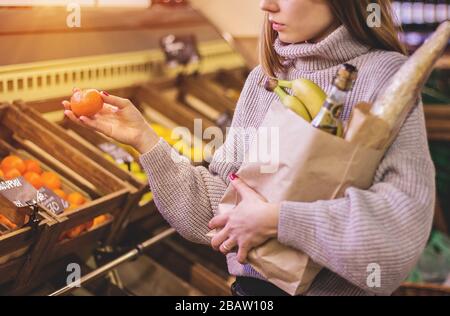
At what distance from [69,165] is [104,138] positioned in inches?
15.1

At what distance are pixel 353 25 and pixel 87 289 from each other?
1696 millimetres

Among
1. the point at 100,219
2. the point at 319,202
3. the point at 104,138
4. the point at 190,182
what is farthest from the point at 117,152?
the point at 319,202

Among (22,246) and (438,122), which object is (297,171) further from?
(438,122)

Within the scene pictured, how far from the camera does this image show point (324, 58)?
1.38 metres

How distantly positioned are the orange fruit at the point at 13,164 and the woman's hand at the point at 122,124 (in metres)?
0.83

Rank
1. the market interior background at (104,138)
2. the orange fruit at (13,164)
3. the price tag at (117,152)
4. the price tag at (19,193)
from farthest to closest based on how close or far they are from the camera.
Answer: the price tag at (117,152), the orange fruit at (13,164), the market interior background at (104,138), the price tag at (19,193)

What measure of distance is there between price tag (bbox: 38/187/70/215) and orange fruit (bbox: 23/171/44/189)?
0.20 meters

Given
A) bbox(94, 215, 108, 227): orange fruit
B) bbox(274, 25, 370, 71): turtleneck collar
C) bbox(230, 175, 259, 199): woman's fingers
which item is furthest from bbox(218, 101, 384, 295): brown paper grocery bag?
bbox(94, 215, 108, 227): orange fruit

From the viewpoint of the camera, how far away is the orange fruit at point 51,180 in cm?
213

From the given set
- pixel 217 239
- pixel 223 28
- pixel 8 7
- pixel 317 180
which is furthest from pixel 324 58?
pixel 223 28

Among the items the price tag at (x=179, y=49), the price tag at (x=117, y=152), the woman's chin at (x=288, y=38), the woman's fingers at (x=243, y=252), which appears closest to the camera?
the woman's fingers at (x=243, y=252)

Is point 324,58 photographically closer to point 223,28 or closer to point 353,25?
point 353,25

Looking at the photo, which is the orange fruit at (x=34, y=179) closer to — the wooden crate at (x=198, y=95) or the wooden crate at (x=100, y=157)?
the wooden crate at (x=100, y=157)

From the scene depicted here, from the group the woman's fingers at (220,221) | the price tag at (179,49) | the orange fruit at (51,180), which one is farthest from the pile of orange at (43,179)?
the price tag at (179,49)
